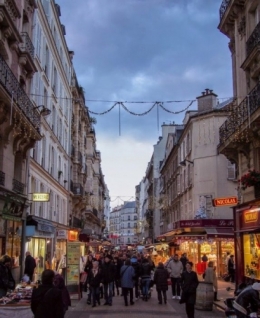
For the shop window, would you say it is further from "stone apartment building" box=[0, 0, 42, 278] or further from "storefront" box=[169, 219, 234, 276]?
"storefront" box=[169, 219, 234, 276]

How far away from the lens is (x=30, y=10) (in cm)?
2320

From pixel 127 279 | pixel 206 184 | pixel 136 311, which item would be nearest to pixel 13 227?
pixel 127 279

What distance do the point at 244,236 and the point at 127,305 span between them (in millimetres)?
5994

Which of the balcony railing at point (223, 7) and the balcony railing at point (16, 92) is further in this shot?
the balcony railing at point (223, 7)

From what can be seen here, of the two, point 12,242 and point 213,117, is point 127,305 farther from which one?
point 213,117

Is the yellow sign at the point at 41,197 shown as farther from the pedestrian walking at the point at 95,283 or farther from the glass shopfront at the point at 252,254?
the glass shopfront at the point at 252,254

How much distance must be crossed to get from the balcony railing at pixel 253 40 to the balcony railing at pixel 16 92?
902 cm

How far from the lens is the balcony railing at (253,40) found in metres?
16.9

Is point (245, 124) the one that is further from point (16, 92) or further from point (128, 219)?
point (128, 219)

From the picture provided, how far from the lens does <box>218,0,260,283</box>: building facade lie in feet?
55.6

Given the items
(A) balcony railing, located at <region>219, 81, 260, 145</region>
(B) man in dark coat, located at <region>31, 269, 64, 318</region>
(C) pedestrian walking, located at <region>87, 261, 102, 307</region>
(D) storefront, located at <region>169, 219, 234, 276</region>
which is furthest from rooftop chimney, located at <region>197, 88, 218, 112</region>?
(B) man in dark coat, located at <region>31, 269, 64, 318</region>

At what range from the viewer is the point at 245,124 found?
1694cm

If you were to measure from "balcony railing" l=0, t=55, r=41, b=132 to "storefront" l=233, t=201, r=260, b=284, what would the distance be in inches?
380

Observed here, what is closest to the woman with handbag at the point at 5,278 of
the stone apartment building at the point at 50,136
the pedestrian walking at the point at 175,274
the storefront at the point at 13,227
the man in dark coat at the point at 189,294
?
the man in dark coat at the point at 189,294
